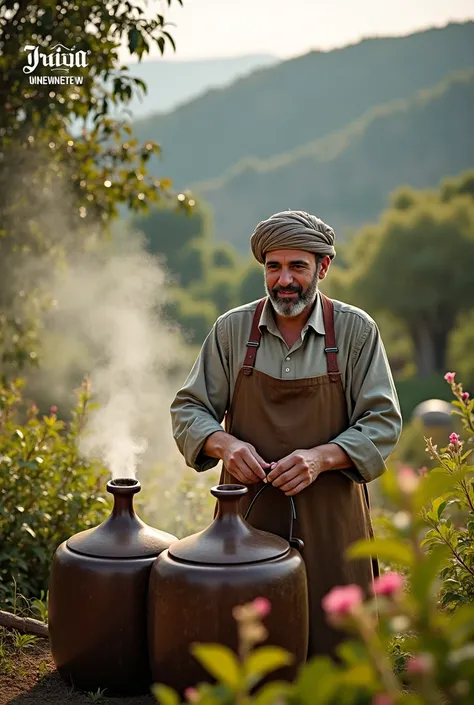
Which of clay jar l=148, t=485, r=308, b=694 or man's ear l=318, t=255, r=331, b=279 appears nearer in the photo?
clay jar l=148, t=485, r=308, b=694

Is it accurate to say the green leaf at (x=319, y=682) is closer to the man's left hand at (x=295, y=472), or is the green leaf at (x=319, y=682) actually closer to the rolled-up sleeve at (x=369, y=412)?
the man's left hand at (x=295, y=472)

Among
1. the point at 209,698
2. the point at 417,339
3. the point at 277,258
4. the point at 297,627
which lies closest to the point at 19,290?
the point at 277,258

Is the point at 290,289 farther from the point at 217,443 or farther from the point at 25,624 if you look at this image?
the point at 25,624

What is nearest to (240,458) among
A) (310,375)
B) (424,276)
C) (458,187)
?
(310,375)

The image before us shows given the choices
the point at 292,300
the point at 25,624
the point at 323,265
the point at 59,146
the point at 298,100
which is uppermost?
the point at 298,100

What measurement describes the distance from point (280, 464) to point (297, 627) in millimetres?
545

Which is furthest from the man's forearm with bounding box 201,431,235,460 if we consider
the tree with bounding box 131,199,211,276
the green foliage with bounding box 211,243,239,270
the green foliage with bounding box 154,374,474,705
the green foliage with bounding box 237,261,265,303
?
the green foliage with bounding box 211,243,239,270

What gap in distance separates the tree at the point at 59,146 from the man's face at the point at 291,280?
278cm

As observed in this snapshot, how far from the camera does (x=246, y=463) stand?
315 centimetres

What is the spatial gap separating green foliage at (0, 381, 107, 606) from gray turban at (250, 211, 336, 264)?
208 cm

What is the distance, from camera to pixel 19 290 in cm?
757

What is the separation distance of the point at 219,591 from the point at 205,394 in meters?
0.89

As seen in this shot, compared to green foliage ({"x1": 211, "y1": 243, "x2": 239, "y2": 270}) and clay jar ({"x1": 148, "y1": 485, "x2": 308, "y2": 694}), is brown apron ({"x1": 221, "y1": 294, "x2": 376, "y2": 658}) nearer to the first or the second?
clay jar ({"x1": 148, "y1": 485, "x2": 308, "y2": 694})

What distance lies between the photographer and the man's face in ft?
10.7
